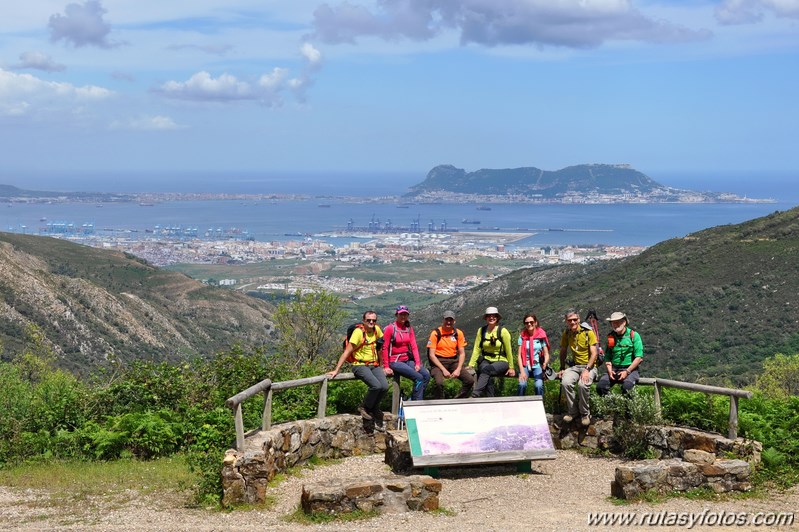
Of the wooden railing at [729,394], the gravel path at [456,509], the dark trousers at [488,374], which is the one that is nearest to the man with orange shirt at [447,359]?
the dark trousers at [488,374]

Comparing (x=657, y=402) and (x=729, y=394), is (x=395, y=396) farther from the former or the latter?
(x=729, y=394)

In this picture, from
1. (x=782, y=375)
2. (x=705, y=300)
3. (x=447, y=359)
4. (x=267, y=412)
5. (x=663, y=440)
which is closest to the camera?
(x=267, y=412)

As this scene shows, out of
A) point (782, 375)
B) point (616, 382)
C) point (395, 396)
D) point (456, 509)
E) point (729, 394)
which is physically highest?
point (729, 394)

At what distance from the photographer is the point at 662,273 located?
6084cm

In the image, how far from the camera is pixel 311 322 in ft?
65.9

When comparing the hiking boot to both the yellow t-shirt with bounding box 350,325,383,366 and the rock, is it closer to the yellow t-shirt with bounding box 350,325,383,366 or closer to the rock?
the yellow t-shirt with bounding box 350,325,383,366

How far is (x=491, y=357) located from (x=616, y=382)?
1.61 metres

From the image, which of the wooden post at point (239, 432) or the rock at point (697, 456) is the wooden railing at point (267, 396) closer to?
the wooden post at point (239, 432)

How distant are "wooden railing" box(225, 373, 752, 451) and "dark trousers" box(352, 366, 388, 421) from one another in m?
0.25

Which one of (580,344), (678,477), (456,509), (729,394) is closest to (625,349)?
(580,344)

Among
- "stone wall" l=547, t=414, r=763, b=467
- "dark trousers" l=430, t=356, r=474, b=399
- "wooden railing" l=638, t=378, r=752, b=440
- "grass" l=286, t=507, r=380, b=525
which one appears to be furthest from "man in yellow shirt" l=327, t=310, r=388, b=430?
"wooden railing" l=638, t=378, r=752, b=440

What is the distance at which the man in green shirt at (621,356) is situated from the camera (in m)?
11.6

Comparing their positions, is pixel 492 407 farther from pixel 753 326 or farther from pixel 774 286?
pixel 774 286

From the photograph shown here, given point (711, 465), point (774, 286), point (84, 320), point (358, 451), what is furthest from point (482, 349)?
point (84, 320)
